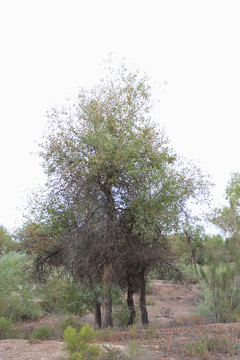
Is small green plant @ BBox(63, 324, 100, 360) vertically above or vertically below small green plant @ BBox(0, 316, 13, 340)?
above

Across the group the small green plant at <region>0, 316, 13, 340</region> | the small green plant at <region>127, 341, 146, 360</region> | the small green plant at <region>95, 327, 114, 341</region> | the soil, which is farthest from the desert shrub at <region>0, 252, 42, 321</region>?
the small green plant at <region>127, 341, 146, 360</region>

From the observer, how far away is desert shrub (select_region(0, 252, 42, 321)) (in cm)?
1602

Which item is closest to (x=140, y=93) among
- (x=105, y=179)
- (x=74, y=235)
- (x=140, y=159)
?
(x=140, y=159)

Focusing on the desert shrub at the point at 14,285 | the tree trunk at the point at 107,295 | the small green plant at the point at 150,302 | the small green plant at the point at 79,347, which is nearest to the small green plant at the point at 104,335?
the tree trunk at the point at 107,295

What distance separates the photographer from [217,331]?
37.5ft

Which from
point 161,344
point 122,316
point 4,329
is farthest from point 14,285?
point 161,344

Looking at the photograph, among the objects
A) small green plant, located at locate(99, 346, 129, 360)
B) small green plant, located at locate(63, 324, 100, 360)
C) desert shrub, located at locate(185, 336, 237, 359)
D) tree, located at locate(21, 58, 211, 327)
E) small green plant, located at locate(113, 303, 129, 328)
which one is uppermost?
tree, located at locate(21, 58, 211, 327)

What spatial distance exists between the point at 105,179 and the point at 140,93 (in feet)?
14.9

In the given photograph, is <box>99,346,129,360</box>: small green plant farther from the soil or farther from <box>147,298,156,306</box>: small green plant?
<box>147,298,156,306</box>: small green plant

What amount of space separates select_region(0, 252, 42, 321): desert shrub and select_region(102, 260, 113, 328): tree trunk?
4.14 metres

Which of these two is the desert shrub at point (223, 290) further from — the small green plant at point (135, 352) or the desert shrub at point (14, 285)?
the desert shrub at point (14, 285)

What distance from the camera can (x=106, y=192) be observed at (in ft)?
46.0

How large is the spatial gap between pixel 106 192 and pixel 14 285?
21.7 ft

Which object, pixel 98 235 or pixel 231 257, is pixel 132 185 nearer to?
pixel 98 235
